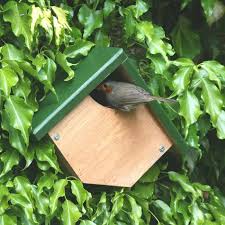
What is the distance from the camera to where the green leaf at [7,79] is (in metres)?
2.16

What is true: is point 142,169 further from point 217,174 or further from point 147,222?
Result: point 217,174

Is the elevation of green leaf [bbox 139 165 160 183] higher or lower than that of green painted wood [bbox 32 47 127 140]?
lower

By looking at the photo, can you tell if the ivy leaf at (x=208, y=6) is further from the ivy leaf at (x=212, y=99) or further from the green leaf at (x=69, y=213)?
the green leaf at (x=69, y=213)

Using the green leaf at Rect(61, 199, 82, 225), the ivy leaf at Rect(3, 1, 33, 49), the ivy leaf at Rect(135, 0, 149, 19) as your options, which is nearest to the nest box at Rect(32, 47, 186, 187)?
the green leaf at Rect(61, 199, 82, 225)

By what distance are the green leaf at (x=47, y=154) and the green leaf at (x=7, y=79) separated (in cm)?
27

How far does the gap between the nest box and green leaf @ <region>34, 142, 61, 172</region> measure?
3 centimetres

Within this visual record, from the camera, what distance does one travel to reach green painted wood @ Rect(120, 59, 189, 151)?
2.39 meters

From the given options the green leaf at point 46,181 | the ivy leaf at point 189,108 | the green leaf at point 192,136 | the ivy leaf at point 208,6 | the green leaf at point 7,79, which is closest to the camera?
the green leaf at point 7,79

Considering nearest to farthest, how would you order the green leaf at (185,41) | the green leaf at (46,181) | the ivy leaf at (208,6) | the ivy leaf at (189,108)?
the green leaf at (46,181) < the ivy leaf at (189,108) < the ivy leaf at (208,6) < the green leaf at (185,41)

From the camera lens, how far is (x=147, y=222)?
2.65 m

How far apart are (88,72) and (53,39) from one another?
0.21 metres

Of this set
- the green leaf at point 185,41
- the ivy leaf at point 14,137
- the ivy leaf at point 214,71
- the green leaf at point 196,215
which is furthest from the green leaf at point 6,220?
the green leaf at point 185,41

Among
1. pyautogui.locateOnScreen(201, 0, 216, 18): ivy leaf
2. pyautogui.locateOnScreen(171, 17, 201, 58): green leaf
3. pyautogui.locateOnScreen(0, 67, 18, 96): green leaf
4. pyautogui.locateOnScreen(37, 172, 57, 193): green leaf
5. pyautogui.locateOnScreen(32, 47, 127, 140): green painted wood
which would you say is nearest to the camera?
pyautogui.locateOnScreen(0, 67, 18, 96): green leaf

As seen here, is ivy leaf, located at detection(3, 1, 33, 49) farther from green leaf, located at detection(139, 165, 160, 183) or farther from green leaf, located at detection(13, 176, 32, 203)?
green leaf, located at detection(139, 165, 160, 183)
